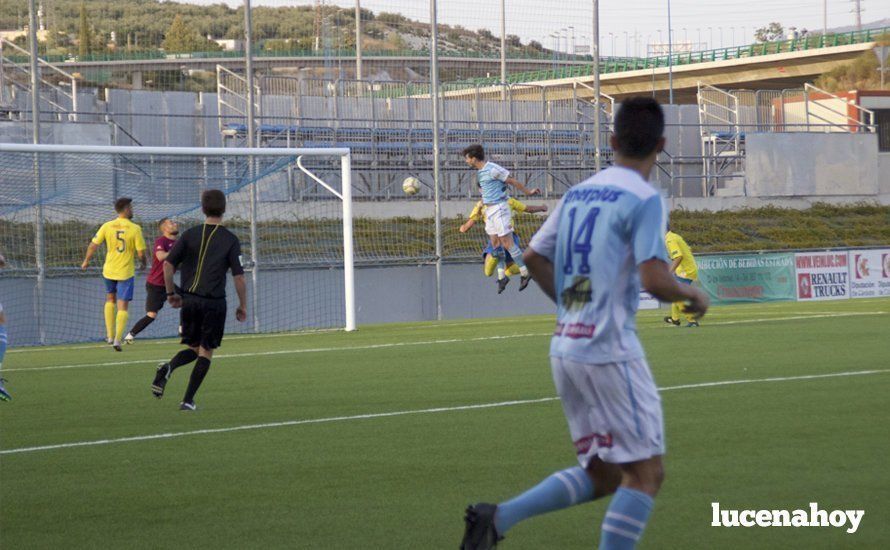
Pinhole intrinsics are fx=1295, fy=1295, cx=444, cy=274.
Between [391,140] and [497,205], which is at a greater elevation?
[391,140]

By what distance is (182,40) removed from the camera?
4000 centimetres

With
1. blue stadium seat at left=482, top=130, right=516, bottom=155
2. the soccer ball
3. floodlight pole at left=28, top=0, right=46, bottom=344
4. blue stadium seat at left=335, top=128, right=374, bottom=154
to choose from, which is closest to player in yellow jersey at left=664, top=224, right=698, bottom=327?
floodlight pole at left=28, top=0, right=46, bottom=344

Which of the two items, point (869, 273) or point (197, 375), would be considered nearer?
point (197, 375)

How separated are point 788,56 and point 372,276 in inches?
2004

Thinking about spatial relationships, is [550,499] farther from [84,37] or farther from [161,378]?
[84,37]

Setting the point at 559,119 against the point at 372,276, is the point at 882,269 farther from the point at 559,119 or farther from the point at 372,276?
the point at 372,276

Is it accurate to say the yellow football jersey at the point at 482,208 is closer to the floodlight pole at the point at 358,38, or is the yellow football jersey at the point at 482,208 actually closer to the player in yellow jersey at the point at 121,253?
the player in yellow jersey at the point at 121,253

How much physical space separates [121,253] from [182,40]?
21937 millimetres

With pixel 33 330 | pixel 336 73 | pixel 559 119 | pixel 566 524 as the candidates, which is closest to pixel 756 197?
pixel 559 119

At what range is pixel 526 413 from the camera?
34.7ft

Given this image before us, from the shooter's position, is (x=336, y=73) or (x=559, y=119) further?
(x=336, y=73)

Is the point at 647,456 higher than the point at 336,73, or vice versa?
the point at 336,73

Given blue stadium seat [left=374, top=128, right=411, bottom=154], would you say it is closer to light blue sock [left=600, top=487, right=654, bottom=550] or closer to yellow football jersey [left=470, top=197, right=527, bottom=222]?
yellow football jersey [left=470, top=197, right=527, bottom=222]

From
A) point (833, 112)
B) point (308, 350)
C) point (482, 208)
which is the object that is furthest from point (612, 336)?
point (833, 112)
